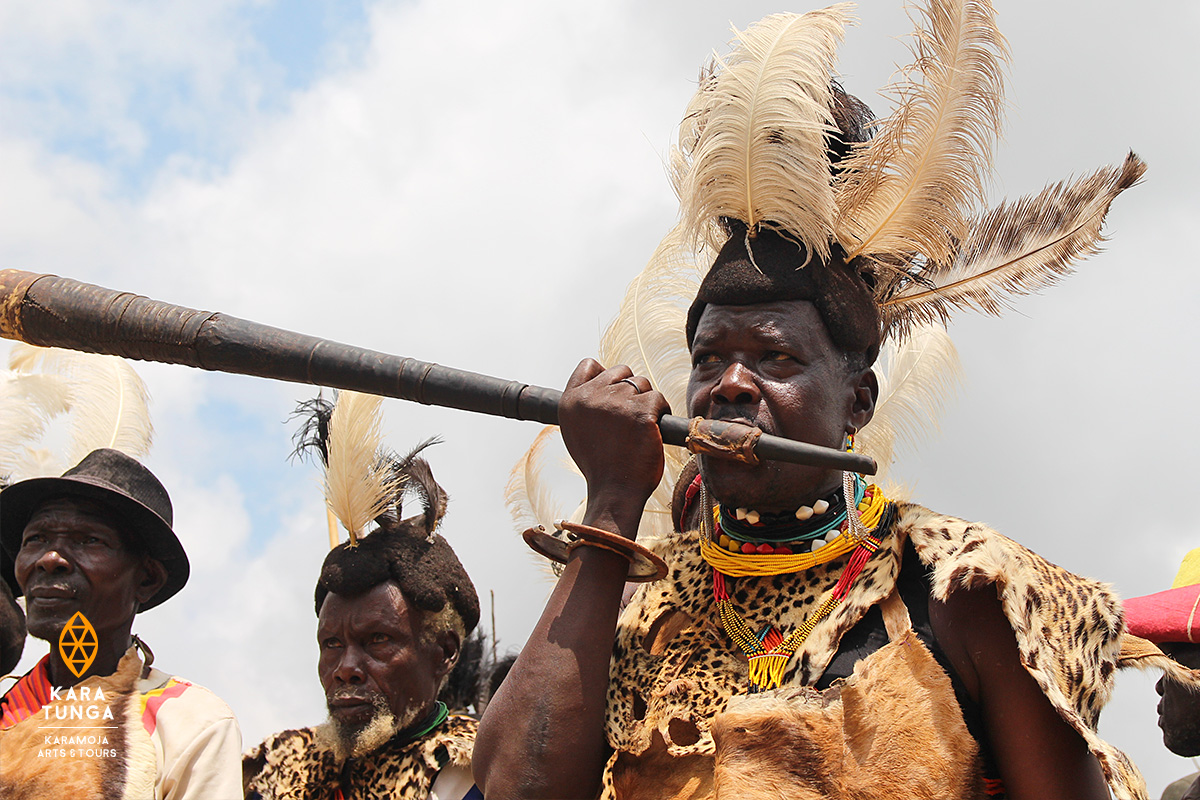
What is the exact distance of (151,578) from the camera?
466 centimetres

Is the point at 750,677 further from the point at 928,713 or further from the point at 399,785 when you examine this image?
the point at 399,785

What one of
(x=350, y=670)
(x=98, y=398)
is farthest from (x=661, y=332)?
(x=98, y=398)

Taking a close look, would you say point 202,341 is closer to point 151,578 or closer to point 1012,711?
point 1012,711

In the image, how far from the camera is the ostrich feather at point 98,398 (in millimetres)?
5258

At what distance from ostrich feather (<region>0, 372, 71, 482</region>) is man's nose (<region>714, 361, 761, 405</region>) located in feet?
12.5

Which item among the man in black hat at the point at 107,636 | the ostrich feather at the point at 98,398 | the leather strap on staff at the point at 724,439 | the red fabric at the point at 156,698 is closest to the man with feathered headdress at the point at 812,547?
the leather strap on staff at the point at 724,439

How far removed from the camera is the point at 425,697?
16.2 ft

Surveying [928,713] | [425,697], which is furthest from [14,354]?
[928,713]

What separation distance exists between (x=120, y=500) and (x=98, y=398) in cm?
108

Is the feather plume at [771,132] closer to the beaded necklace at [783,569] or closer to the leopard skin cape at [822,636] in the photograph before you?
the beaded necklace at [783,569]

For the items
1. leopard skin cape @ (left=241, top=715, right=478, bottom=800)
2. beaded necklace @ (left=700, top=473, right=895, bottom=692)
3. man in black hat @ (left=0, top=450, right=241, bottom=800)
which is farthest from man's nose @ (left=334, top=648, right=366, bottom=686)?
beaded necklace @ (left=700, top=473, right=895, bottom=692)

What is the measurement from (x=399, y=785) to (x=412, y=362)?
2754 millimetres

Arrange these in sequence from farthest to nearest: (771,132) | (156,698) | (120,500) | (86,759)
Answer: (120,500)
(156,698)
(86,759)
(771,132)

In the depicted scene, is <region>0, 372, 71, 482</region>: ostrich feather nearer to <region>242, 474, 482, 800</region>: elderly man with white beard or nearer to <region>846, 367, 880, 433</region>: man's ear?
<region>242, 474, 482, 800</region>: elderly man with white beard
